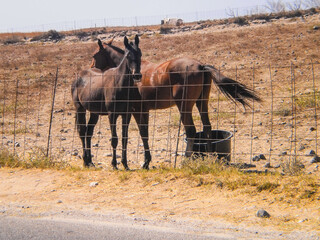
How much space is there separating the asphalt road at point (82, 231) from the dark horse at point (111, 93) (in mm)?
2871

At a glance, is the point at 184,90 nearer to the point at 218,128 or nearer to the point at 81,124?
the point at 81,124

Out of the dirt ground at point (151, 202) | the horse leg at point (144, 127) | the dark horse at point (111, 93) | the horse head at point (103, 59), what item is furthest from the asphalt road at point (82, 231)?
the horse head at point (103, 59)

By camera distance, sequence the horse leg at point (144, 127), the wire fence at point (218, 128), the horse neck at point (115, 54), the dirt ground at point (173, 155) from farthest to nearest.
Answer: the horse neck at point (115, 54) < the wire fence at point (218, 128) < the horse leg at point (144, 127) < the dirt ground at point (173, 155)

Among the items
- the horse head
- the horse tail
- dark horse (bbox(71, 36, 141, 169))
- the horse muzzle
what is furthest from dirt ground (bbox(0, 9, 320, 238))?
the horse head

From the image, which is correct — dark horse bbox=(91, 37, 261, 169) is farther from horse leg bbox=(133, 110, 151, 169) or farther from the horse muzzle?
the horse muzzle

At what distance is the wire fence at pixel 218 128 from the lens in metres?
7.84

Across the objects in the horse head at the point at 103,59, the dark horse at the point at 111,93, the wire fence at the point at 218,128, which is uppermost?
the horse head at the point at 103,59

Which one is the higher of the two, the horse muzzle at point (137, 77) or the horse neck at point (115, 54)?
the horse neck at point (115, 54)

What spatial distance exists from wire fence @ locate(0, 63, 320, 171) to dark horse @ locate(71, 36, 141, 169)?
419 millimetres

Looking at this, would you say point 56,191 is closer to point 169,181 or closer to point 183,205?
point 169,181

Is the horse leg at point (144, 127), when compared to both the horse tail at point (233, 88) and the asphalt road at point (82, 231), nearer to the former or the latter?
the horse tail at point (233, 88)

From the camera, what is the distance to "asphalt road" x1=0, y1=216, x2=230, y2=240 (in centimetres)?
410

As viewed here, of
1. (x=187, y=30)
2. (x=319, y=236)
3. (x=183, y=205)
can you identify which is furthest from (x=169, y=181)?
(x=187, y=30)

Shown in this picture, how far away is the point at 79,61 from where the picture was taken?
24.4m
